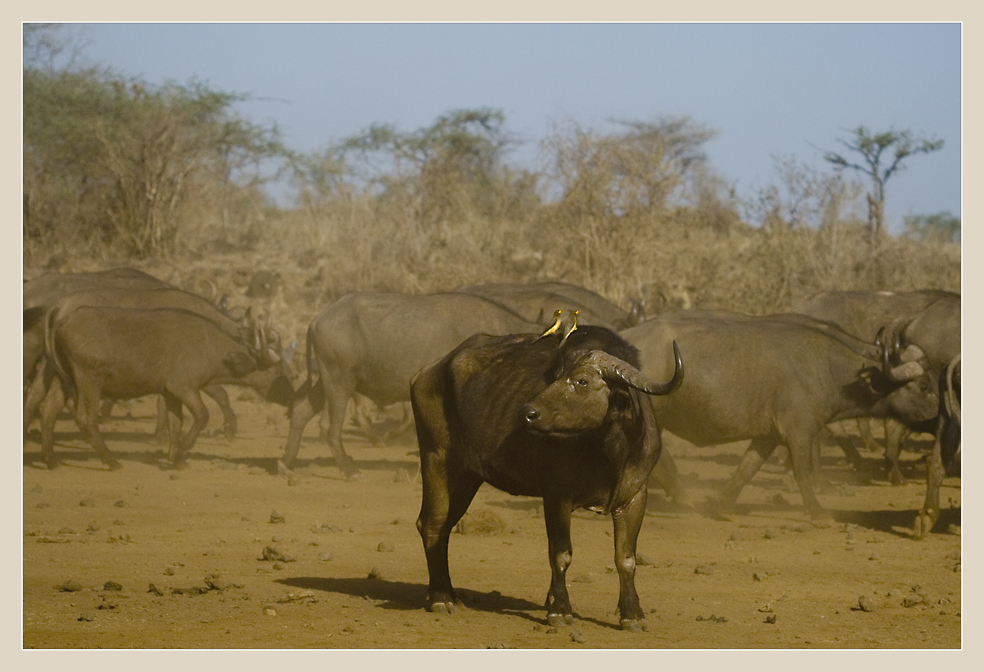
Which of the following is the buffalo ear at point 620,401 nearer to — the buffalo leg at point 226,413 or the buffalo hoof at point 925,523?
the buffalo hoof at point 925,523

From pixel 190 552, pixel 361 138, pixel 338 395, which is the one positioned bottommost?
pixel 190 552

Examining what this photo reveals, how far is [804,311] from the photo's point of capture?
658 inches

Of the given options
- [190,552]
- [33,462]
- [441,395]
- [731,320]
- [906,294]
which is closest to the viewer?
[441,395]

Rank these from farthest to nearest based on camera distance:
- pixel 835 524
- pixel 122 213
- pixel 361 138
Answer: pixel 361 138 → pixel 122 213 → pixel 835 524

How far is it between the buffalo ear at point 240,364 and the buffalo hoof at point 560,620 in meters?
8.95

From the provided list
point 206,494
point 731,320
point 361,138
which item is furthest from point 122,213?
point 731,320

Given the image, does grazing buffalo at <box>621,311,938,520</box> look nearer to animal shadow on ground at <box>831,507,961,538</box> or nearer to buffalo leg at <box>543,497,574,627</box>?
animal shadow on ground at <box>831,507,961,538</box>

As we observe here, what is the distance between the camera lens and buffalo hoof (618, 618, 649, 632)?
671cm

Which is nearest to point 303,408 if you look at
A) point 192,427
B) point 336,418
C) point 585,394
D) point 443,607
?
point 336,418

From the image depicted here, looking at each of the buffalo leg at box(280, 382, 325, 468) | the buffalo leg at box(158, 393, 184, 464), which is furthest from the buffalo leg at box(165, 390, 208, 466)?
the buffalo leg at box(280, 382, 325, 468)

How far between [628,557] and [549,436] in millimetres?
786

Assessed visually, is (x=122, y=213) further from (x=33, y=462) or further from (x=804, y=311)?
(x=804, y=311)

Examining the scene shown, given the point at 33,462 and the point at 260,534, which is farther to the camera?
the point at 33,462

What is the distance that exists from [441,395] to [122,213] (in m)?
19.8
